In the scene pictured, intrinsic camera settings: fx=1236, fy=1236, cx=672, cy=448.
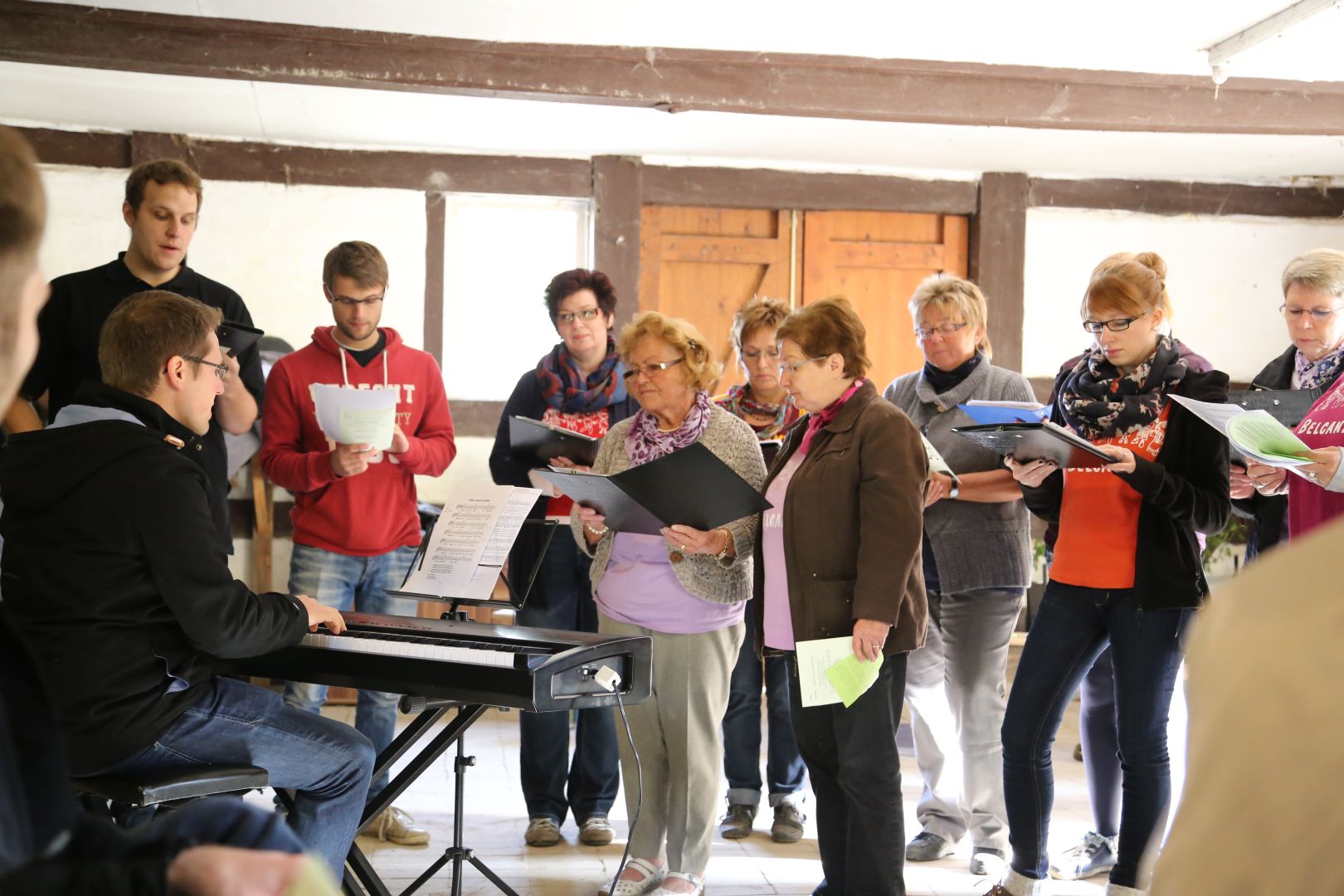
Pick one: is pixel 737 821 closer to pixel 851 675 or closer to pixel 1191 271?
pixel 851 675

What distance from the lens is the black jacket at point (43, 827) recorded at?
3.01 feet

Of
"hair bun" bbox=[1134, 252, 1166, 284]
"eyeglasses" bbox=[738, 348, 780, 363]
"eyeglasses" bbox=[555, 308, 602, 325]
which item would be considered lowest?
"eyeglasses" bbox=[738, 348, 780, 363]

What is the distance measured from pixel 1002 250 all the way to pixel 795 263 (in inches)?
43.2

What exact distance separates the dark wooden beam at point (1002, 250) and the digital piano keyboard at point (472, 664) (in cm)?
440

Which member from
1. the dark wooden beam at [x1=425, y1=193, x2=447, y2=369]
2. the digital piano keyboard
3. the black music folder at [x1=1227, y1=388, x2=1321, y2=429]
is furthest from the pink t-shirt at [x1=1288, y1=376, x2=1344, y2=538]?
the dark wooden beam at [x1=425, y1=193, x2=447, y2=369]

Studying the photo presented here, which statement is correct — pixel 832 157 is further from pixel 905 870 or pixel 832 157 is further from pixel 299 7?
pixel 905 870

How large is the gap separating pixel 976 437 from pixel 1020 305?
3905mm

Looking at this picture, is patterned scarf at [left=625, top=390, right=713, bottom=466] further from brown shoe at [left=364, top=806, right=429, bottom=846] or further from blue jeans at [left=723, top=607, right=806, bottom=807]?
brown shoe at [left=364, top=806, right=429, bottom=846]

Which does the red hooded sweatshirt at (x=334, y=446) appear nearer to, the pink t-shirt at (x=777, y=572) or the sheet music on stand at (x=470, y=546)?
the sheet music on stand at (x=470, y=546)

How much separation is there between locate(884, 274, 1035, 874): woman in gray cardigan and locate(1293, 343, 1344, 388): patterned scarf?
716 mm

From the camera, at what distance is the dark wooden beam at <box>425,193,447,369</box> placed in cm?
604

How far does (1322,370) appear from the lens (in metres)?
3.22

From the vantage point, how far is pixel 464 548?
271 centimetres

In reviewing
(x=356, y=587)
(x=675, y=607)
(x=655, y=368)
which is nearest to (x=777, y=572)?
(x=675, y=607)
